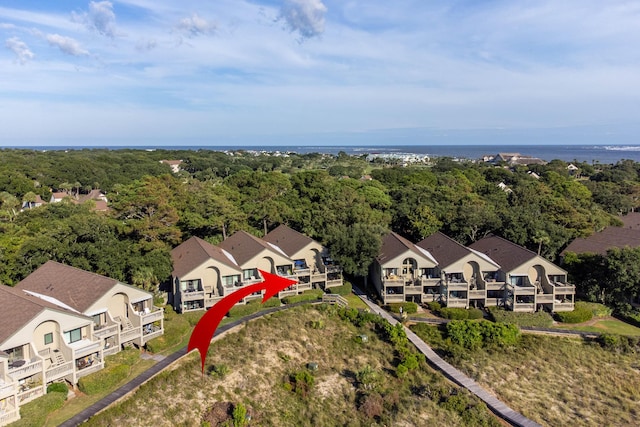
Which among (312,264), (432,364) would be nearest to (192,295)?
(312,264)

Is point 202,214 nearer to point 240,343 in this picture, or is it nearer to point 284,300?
point 284,300

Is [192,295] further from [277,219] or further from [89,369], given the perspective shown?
[277,219]

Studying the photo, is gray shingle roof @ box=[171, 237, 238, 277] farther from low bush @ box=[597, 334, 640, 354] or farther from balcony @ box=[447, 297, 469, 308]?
low bush @ box=[597, 334, 640, 354]

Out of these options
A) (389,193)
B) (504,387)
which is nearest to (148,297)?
(504,387)

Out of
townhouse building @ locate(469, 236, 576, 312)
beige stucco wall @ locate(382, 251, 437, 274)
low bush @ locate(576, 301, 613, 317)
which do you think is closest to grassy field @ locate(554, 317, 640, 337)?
low bush @ locate(576, 301, 613, 317)

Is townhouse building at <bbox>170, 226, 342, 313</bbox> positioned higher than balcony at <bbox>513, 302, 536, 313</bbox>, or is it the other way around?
townhouse building at <bbox>170, 226, 342, 313</bbox>

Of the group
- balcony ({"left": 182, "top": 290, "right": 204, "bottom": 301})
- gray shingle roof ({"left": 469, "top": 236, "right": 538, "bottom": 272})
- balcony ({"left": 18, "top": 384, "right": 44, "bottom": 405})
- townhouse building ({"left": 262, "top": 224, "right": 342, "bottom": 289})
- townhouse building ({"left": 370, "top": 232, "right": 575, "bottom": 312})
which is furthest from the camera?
townhouse building ({"left": 262, "top": 224, "right": 342, "bottom": 289})

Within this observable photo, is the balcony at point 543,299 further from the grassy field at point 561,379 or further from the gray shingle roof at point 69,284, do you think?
the gray shingle roof at point 69,284

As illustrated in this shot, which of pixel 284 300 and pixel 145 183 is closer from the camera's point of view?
pixel 284 300
